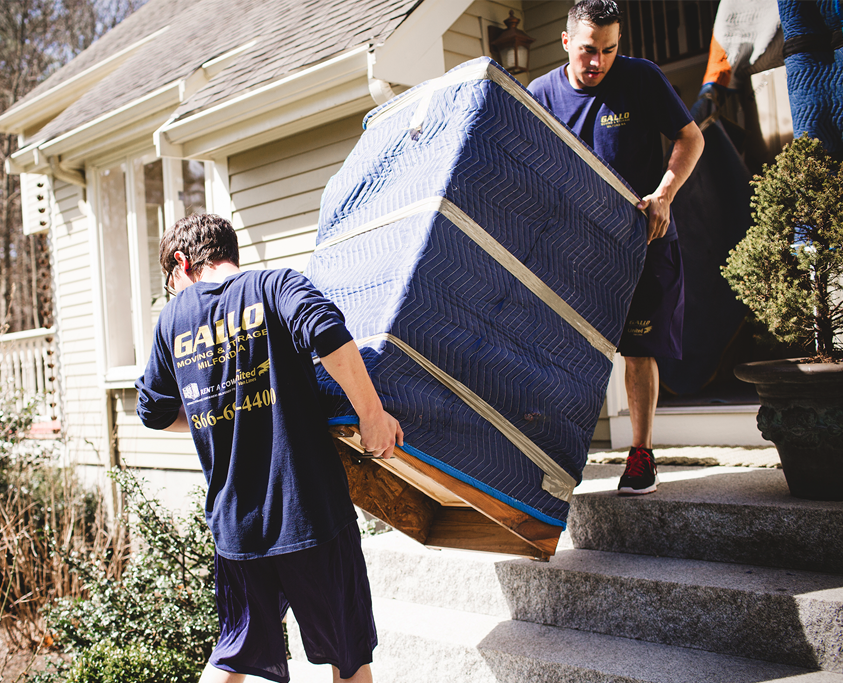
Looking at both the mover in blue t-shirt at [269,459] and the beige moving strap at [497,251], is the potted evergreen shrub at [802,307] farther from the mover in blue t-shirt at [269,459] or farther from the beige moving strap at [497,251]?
the mover in blue t-shirt at [269,459]

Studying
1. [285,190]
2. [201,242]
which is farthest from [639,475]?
[285,190]

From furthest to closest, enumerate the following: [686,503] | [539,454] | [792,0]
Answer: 1. [792,0]
2. [686,503]
3. [539,454]

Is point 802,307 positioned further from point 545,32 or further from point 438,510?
point 545,32

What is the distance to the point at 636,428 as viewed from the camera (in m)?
2.69

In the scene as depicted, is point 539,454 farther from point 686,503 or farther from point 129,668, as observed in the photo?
point 129,668

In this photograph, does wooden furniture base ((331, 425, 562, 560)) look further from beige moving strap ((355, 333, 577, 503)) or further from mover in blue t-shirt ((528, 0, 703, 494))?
mover in blue t-shirt ((528, 0, 703, 494))

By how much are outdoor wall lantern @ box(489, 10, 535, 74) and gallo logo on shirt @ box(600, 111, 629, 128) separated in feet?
6.24

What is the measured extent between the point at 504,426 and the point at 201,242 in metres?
1.02

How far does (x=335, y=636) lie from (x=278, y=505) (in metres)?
0.38

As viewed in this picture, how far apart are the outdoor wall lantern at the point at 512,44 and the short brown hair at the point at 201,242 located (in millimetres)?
2967

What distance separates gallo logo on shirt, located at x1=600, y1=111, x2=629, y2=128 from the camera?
256 cm

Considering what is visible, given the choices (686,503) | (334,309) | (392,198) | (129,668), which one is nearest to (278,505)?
(334,309)

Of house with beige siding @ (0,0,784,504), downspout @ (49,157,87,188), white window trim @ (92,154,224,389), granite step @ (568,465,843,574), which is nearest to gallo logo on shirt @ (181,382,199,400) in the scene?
granite step @ (568,465,843,574)

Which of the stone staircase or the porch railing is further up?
the porch railing
